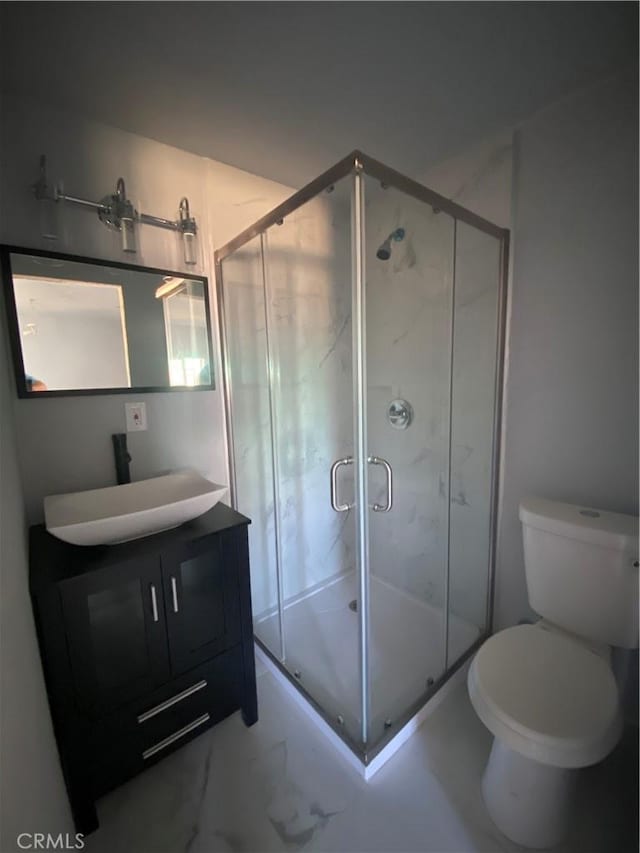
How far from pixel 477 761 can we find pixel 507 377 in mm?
1569

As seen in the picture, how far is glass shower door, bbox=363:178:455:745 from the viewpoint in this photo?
1.55 meters

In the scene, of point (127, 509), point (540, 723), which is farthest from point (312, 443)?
point (540, 723)

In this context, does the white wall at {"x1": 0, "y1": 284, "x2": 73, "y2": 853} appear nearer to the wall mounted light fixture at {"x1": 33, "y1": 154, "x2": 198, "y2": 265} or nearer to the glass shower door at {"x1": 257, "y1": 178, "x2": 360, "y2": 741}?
the wall mounted light fixture at {"x1": 33, "y1": 154, "x2": 198, "y2": 265}

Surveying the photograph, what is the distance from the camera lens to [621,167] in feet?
A: 4.14

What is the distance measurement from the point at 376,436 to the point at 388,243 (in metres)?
0.93

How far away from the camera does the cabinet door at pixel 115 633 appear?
106 centimetres

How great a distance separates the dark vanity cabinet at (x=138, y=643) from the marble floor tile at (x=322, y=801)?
0.11 metres

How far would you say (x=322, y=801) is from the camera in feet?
3.94

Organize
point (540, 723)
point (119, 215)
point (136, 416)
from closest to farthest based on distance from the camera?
point (540, 723) → point (119, 215) → point (136, 416)

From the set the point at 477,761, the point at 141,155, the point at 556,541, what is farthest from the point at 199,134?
the point at 477,761

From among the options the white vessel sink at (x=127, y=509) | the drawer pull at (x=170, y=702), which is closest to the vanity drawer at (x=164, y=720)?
the drawer pull at (x=170, y=702)

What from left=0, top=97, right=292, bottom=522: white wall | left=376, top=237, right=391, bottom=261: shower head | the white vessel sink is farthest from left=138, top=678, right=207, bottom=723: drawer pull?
left=376, top=237, right=391, bottom=261: shower head

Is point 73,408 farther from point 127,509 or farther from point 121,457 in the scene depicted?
point 127,509

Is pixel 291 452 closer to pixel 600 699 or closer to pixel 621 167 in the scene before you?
pixel 600 699
